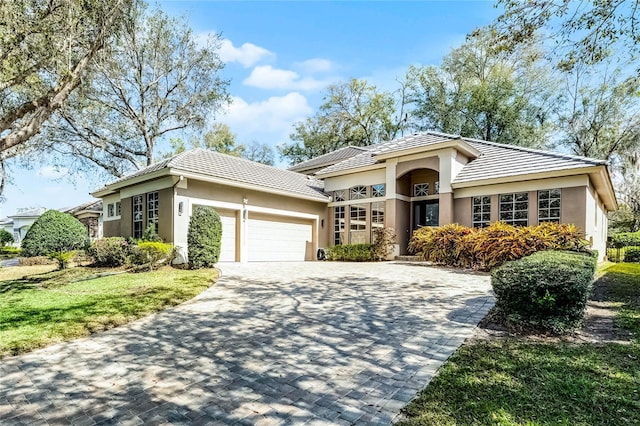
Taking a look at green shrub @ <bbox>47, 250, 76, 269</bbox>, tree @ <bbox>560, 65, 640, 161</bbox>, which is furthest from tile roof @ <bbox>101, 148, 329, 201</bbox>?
tree @ <bbox>560, 65, 640, 161</bbox>

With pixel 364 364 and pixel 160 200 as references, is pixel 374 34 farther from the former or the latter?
pixel 364 364

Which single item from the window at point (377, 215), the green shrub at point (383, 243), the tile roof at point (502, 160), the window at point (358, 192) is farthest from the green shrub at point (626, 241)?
the window at point (358, 192)

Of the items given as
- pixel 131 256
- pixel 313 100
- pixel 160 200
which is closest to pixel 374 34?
pixel 160 200

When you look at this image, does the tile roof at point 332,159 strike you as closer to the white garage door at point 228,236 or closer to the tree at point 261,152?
the white garage door at point 228,236

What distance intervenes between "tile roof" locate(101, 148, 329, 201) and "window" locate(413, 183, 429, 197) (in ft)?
15.2

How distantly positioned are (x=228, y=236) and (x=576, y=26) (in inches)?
510

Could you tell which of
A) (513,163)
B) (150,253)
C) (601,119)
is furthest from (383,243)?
(601,119)

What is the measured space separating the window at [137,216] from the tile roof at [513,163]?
45.0 feet

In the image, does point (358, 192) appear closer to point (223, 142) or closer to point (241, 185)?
point (241, 185)

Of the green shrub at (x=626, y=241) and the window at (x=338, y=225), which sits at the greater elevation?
the window at (x=338, y=225)

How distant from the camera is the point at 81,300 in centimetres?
777

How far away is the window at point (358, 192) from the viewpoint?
60.1 ft

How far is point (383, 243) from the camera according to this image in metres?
16.6

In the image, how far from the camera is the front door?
56.4 ft
